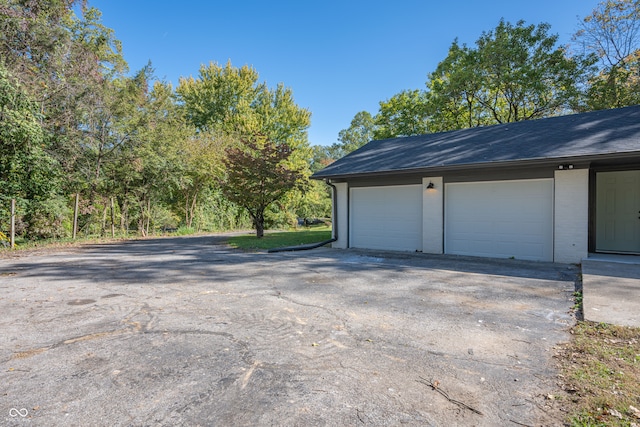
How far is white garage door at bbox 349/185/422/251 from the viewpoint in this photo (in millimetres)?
8687

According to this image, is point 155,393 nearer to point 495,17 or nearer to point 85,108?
point 85,108

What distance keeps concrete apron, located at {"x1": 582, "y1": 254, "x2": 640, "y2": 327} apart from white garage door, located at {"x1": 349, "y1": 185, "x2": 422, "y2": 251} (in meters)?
3.67

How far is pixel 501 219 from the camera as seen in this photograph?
7.54 meters

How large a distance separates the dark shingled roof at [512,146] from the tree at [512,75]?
796cm

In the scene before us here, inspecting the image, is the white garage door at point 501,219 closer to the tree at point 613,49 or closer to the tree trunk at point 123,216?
the tree at point 613,49

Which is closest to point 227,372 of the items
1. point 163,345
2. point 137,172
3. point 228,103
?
point 163,345

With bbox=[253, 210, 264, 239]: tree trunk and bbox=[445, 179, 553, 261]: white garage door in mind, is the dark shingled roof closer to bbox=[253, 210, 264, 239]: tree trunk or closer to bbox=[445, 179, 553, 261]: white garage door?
bbox=[445, 179, 553, 261]: white garage door

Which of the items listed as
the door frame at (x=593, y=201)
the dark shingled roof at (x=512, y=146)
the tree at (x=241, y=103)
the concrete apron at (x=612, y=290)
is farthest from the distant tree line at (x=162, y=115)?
the concrete apron at (x=612, y=290)

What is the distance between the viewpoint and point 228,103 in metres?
24.6

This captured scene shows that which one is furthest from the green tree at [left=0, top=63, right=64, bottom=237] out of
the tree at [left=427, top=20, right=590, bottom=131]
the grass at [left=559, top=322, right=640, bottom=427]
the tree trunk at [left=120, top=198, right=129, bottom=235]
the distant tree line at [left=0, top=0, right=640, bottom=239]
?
the tree at [left=427, top=20, right=590, bottom=131]

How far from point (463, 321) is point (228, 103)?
980 inches

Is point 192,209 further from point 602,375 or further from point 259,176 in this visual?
point 602,375

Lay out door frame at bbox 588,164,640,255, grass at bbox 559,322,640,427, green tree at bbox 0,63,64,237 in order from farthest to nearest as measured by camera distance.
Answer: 1. green tree at bbox 0,63,64,237
2. door frame at bbox 588,164,640,255
3. grass at bbox 559,322,640,427

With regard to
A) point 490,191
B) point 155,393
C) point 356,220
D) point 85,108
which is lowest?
point 155,393
